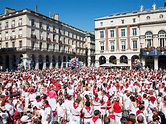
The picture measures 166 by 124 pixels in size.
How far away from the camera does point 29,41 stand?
4594 centimetres

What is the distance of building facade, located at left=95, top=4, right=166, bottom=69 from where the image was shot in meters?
44.0

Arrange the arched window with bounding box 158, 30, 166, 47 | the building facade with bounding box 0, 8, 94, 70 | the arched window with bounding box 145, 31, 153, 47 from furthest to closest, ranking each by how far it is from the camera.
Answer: the building facade with bounding box 0, 8, 94, 70 → the arched window with bounding box 145, 31, 153, 47 → the arched window with bounding box 158, 30, 166, 47

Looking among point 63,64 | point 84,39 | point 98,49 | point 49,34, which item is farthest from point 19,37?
point 84,39

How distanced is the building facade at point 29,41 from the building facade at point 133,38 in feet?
42.7

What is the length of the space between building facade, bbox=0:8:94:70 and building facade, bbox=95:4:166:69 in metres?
13.0

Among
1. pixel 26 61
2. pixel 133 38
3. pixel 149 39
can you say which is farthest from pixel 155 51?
pixel 26 61

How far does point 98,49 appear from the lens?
174 feet

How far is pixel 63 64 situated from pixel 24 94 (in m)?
46.8

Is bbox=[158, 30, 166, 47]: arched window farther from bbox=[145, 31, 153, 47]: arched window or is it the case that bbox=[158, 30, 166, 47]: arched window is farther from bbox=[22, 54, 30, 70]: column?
bbox=[22, 54, 30, 70]: column

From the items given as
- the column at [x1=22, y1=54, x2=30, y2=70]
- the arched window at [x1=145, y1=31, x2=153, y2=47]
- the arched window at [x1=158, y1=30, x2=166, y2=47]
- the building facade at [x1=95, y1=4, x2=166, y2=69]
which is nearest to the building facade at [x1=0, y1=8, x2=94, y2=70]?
the column at [x1=22, y1=54, x2=30, y2=70]

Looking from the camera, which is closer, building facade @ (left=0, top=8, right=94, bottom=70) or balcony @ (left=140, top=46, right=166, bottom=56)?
balcony @ (left=140, top=46, right=166, bottom=56)

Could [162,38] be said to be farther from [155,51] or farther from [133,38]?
[133,38]

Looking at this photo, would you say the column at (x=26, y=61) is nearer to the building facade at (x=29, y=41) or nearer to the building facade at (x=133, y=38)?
the building facade at (x=29, y=41)

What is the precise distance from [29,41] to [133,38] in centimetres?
2709
